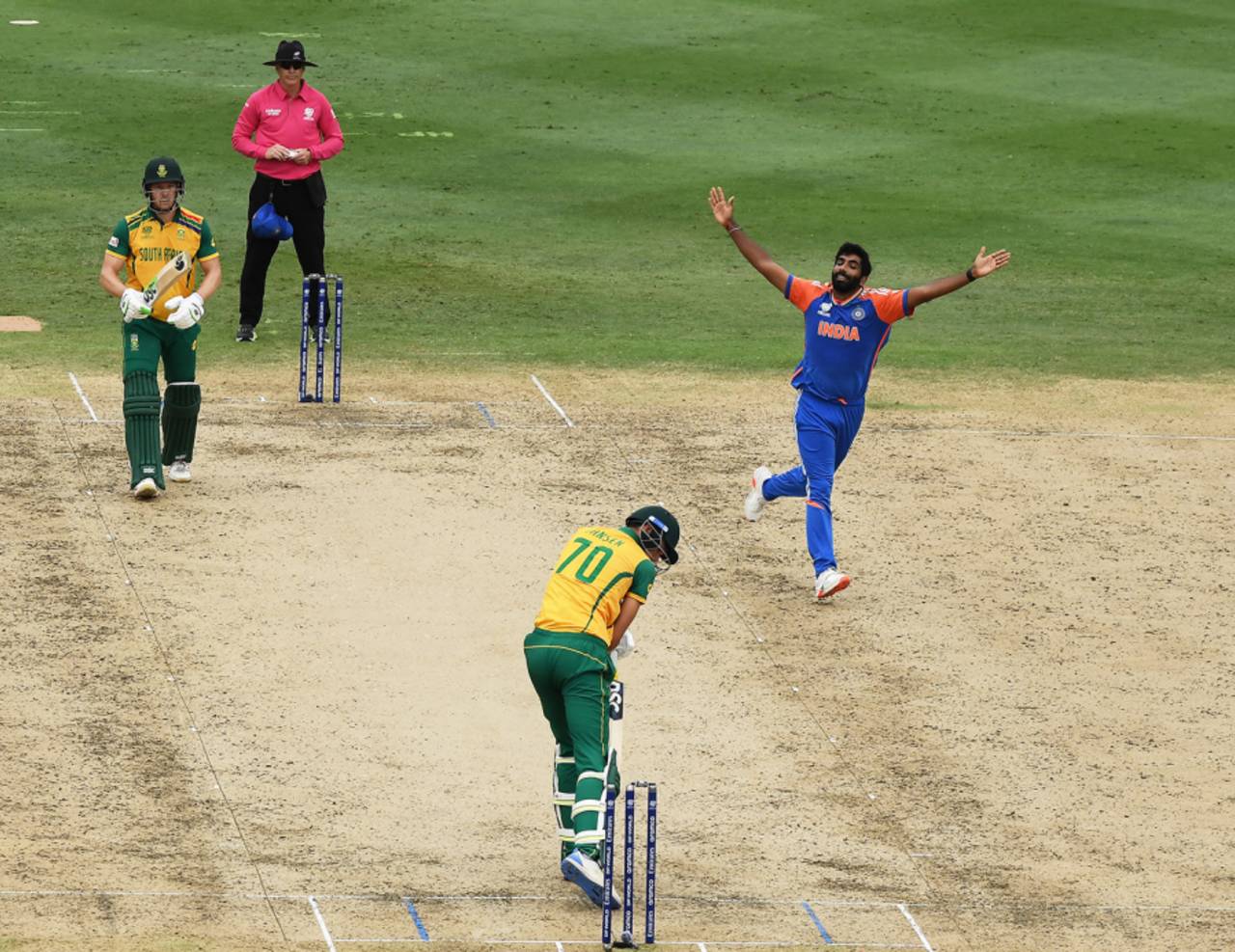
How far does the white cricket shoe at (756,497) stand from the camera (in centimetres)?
1675

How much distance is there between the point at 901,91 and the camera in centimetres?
3325

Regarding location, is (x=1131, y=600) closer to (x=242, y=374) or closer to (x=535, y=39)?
(x=242, y=374)

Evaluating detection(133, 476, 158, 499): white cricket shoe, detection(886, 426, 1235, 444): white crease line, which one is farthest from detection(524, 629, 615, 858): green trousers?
detection(886, 426, 1235, 444): white crease line

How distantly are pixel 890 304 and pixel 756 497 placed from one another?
Result: 1.86 metres

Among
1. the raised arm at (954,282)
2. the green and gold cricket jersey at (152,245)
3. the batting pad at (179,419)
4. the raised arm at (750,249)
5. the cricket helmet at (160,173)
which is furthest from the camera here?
the batting pad at (179,419)

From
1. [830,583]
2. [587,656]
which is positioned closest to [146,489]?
[830,583]

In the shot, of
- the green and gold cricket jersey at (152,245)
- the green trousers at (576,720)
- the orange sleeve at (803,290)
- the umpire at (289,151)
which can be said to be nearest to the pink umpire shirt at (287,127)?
the umpire at (289,151)

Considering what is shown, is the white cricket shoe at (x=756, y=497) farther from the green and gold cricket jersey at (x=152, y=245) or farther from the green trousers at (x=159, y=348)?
the green and gold cricket jersey at (x=152, y=245)

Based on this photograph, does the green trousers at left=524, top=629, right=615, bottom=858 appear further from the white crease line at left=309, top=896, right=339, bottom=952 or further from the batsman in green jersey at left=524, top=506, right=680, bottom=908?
the white crease line at left=309, top=896, right=339, bottom=952

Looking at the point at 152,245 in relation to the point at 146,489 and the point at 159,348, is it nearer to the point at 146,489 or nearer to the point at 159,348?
the point at 159,348

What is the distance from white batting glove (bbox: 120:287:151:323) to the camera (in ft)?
55.3

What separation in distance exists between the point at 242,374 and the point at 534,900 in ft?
32.8

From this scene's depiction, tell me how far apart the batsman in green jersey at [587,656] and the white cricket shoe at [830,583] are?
365 centimetres

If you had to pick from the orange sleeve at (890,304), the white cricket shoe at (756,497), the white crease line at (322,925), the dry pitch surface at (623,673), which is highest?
the orange sleeve at (890,304)
